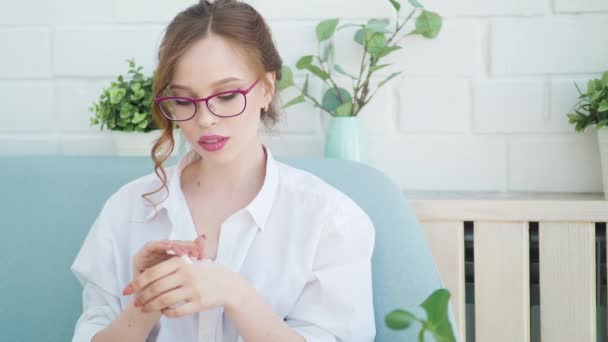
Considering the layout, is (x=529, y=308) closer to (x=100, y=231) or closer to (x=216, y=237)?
(x=216, y=237)

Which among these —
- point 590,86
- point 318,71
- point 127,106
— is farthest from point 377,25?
point 127,106

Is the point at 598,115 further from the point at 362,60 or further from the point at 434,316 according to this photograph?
the point at 434,316

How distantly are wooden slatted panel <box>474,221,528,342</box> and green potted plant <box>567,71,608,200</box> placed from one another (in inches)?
8.0

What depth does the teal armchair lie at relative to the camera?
3.89 ft

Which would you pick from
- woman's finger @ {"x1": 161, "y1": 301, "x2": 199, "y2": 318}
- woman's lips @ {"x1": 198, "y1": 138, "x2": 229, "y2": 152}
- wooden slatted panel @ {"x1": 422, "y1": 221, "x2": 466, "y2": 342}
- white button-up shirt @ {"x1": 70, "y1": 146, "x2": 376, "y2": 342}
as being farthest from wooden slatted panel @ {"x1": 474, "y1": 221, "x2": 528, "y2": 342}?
woman's finger @ {"x1": 161, "y1": 301, "x2": 199, "y2": 318}

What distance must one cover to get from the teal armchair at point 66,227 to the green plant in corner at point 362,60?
0.21m

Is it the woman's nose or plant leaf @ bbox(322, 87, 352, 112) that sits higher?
plant leaf @ bbox(322, 87, 352, 112)

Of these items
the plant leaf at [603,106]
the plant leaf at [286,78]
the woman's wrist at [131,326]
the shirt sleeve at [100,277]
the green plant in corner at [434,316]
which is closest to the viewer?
the green plant in corner at [434,316]

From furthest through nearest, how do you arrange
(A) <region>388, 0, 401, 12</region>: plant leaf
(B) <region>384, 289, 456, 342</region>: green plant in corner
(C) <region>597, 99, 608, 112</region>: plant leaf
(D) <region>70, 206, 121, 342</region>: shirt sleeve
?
(A) <region>388, 0, 401, 12</region>: plant leaf
(C) <region>597, 99, 608, 112</region>: plant leaf
(D) <region>70, 206, 121, 342</region>: shirt sleeve
(B) <region>384, 289, 456, 342</region>: green plant in corner

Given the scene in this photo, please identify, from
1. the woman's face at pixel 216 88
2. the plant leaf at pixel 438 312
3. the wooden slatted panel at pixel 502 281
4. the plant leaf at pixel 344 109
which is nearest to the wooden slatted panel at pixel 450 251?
the wooden slatted panel at pixel 502 281

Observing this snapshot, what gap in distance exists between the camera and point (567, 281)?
1.39m

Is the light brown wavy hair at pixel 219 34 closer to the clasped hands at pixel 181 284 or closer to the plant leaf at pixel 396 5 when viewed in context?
the clasped hands at pixel 181 284

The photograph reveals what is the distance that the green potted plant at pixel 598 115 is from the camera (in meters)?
1.38

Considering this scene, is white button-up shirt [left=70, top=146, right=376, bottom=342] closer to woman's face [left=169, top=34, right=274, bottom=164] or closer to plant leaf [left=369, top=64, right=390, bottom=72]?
woman's face [left=169, top=34, right=274, bottom=164]
